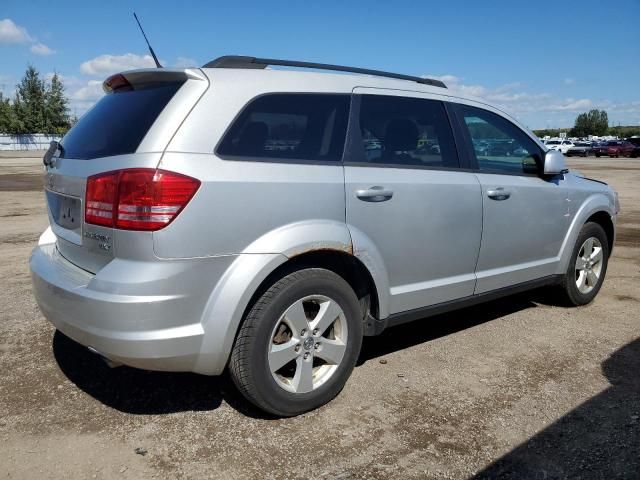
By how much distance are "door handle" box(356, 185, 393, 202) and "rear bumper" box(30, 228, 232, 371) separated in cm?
90

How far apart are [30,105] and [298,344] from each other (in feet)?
253

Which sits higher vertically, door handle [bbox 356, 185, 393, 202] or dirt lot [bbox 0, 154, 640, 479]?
door handle [bbox 356, 185, 393, 202]

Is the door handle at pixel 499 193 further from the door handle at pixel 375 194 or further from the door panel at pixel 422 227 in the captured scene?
the door handle at pixel 375 194

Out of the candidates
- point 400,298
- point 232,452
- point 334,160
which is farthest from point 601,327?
point 232,452

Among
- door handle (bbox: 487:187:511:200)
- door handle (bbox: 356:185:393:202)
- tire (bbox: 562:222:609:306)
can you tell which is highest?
door handle (bbox: 356:185:393:202)

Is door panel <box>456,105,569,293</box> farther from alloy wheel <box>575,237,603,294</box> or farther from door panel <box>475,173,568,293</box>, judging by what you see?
alloy wheel <box>575,237,603,294</box>

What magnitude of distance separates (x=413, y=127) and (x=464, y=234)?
794mm

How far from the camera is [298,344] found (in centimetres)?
298

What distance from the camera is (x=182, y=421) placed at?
3025mm

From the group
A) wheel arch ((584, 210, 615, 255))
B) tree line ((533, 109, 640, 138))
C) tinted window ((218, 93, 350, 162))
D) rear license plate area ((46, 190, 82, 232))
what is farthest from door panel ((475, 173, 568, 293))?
tree line ((533, 109, 640, 138))

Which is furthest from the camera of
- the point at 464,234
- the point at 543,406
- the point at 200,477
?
the point at 464,234

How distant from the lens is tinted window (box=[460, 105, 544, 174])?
4016 millimetres

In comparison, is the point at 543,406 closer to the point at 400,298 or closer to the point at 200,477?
the point at 400,298

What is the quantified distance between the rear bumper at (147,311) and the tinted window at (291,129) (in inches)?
24.1
